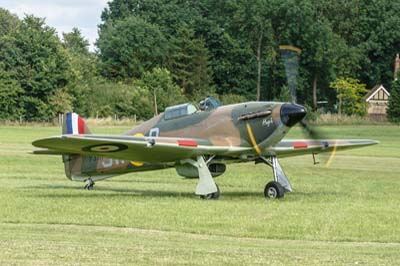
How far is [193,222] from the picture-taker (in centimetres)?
1681

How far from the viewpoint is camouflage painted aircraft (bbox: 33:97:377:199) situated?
70.2 ft

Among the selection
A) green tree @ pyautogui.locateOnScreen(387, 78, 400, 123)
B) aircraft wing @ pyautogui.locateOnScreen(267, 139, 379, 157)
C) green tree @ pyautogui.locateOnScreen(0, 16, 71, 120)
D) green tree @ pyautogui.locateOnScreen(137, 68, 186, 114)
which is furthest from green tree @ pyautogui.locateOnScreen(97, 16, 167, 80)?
aircraft wing @ pyautogui.locateOnScreen(267, 139, 379, 157)

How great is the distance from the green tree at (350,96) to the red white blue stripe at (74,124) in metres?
80.4

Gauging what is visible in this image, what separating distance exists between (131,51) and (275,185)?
303ft

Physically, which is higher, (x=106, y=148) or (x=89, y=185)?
(x=106, y=148)

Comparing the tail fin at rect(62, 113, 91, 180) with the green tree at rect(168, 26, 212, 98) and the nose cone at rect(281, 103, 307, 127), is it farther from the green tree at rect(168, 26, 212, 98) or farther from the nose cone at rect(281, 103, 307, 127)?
the green tree at rect(168, 26, 212, 98)

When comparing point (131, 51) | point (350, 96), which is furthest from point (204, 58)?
point (350, 96)

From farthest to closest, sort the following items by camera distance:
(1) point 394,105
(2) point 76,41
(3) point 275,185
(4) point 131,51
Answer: (2) point 76,41 < (4) point 131,51 < (1) point 394,105 < (3) point 275,185

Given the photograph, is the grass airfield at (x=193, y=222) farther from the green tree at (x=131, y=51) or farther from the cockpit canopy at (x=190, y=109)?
the green tree at (x=131, y=51)

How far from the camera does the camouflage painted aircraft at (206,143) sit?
21391mm

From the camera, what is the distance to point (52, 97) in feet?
298

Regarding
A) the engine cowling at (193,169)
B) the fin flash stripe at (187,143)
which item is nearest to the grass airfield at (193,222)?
the engine cowling at (193,169)

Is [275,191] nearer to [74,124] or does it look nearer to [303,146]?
[303,146]

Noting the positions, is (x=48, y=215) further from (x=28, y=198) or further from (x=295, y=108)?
(x=295, y=108)
